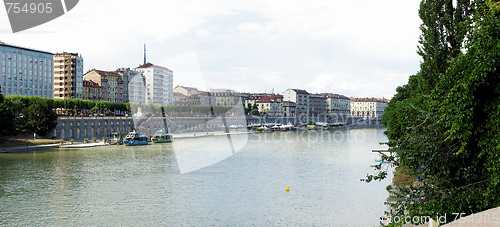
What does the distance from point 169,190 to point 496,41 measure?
2095 centimetres

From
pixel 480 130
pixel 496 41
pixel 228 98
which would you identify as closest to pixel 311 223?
pixel 480 130

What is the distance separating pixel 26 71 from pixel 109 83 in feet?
79.6

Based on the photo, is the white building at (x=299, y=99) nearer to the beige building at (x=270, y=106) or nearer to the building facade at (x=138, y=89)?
the beige building at (x=270, y=106)

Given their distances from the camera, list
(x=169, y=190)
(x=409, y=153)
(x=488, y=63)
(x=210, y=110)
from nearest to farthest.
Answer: (x=488, y=63) → (x=409, y=153) → (x=169, y=190) → (x=210, y=110)

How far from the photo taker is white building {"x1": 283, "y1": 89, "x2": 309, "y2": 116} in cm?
17375

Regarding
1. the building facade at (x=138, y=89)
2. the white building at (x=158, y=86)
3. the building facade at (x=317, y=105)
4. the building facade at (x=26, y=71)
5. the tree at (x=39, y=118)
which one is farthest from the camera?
the building facade at (x=317, y=105)

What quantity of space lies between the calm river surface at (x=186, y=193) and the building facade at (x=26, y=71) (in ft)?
211

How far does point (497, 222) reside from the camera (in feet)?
23.1

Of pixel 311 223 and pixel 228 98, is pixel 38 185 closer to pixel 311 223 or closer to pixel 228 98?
pixel 311 223

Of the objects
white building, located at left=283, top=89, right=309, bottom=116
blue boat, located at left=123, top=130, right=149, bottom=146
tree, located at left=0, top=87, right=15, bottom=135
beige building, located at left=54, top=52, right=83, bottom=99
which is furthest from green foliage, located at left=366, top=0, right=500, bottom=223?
white building, located at left=283, top=89, right=309, bottom=116

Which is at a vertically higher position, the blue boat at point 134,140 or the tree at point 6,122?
the tree at point 6,122

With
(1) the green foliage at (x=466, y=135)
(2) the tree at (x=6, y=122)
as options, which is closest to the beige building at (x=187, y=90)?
(2) the tree at (x=6, y=122)

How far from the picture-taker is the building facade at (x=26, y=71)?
94938 millimetres

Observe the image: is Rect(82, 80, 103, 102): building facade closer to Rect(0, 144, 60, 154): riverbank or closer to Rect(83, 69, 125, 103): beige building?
Rect(83, 69, 125, 103): beige building
